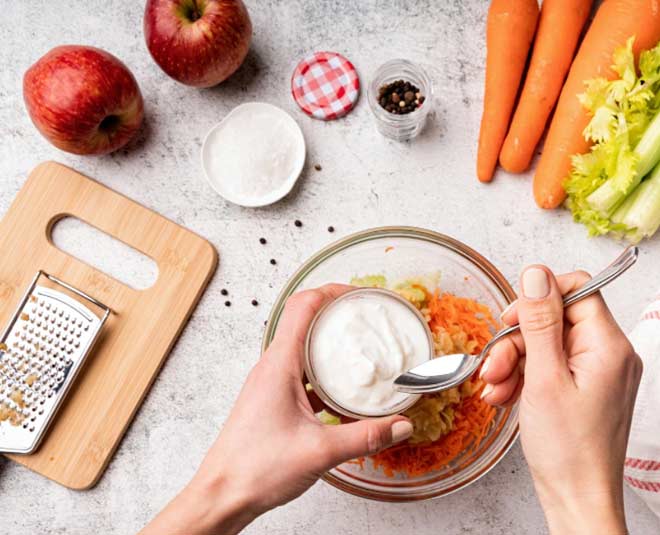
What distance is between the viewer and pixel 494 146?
192cm

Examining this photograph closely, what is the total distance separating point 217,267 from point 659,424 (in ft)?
4.18

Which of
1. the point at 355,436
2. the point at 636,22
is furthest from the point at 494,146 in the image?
the point at 355,436

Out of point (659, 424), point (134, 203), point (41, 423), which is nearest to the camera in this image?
point (659, 424)

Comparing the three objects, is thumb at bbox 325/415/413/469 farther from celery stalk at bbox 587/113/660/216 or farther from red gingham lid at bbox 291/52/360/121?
red gingham lid at bbox 291/52/360/121

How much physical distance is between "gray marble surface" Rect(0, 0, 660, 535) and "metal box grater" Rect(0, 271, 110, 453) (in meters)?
0.16

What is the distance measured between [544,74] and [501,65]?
124mm

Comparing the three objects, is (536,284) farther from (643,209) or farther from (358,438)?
(643,209)

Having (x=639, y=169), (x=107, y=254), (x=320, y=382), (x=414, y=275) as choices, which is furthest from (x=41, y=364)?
(x=639, y=169)

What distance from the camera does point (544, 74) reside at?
1.91m

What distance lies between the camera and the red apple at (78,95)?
1813 mm

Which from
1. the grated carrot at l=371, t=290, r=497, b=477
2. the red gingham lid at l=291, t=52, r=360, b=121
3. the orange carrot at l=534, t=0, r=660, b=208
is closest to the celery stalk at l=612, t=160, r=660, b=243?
the orange carrot at l=534, t=0, r=660, b=208

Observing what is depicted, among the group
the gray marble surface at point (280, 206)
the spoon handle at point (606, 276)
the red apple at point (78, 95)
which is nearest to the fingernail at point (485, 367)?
the spoon handle at point (606, 276)

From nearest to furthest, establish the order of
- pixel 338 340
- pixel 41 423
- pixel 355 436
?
1. pixel 355 436
2. pixel 338 340
3. pixel 41 423

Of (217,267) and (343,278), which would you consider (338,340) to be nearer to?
(343,278)
